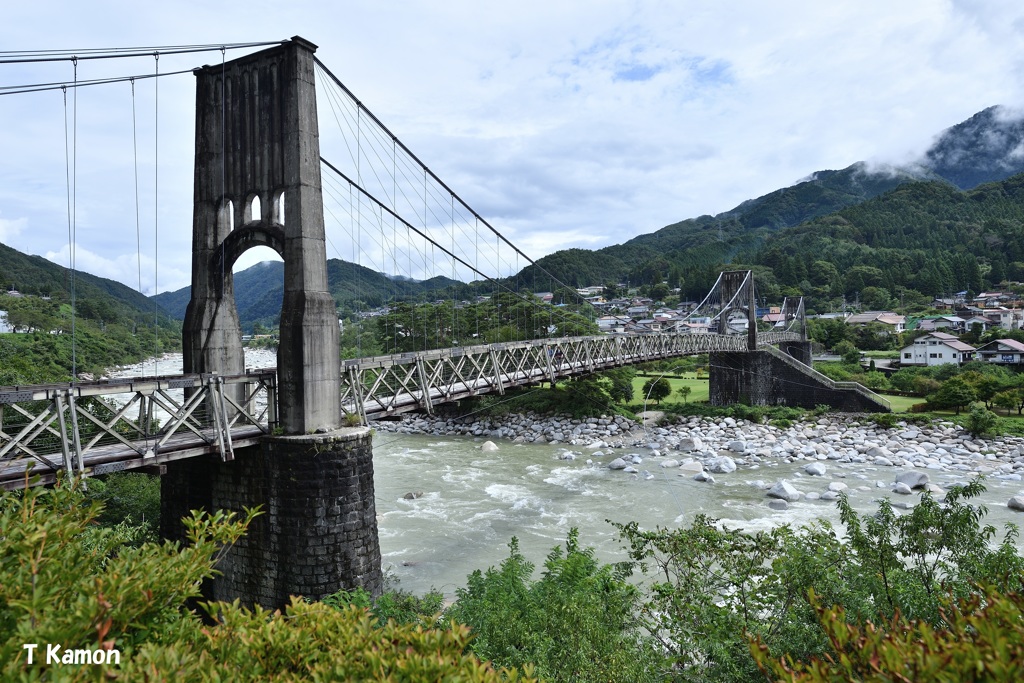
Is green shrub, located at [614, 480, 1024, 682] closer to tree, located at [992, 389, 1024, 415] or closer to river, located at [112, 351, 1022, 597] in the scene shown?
river, located at [112, 351, 1022, 597]

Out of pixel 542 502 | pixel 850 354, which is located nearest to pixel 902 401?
pixel 850 354

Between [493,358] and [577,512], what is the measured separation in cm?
488

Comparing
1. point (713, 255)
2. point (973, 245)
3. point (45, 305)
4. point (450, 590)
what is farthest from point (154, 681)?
point (713, 255)

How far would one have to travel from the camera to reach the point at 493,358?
15273 millimetres

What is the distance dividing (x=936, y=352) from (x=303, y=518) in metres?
42.7

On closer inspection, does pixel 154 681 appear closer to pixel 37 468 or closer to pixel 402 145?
pixel 37 468

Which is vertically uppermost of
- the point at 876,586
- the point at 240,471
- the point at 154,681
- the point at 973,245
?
the point at 973,245

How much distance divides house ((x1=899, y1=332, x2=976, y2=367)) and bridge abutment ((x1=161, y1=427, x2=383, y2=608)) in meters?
40.0

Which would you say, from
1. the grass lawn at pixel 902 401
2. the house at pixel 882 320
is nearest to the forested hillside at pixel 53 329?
the grass lawn at pixel 902 401

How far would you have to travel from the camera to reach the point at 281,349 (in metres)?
8.80

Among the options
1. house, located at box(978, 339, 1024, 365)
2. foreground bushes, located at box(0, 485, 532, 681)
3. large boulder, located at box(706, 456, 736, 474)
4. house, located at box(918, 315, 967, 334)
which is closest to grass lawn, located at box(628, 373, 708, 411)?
large boulder, located at box(706, 456, 736, 474)

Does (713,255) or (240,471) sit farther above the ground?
(713,255)

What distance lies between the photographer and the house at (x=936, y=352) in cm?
3891

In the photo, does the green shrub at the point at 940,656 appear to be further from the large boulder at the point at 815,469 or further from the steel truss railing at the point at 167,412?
the large boulder at the point at 815,469
